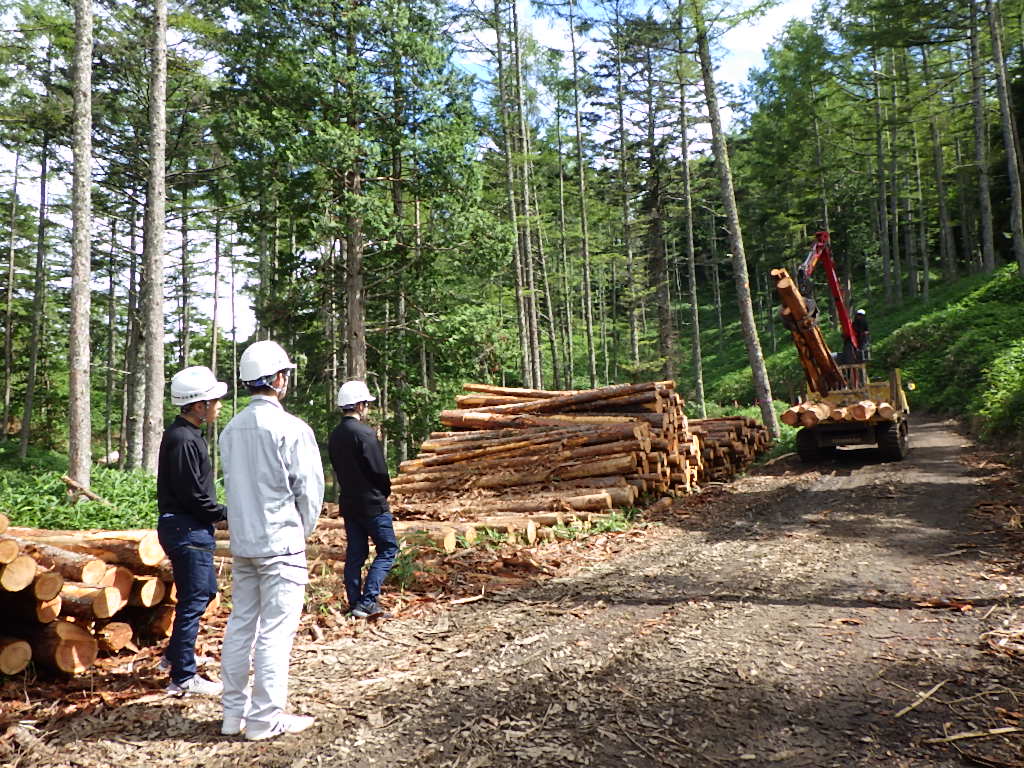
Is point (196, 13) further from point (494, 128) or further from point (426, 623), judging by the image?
point (426, 623)

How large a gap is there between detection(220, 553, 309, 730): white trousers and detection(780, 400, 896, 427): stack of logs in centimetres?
1170

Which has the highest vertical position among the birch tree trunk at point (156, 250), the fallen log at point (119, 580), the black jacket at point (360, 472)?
the birch tree trunk at point (156, 250)

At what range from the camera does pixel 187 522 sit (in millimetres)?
4324

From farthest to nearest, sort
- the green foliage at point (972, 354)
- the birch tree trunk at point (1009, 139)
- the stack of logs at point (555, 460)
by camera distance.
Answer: the birch tree trunk at point (1009, 139) < the green foliage at point (972, 354) < the stack of logs at point (555, 460)

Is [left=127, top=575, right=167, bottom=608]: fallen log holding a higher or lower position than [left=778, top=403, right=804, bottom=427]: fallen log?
lower

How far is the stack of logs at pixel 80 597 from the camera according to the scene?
4.34 m

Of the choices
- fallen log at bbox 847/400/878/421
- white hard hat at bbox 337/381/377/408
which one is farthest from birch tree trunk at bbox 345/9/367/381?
fallen log at bbox 847/400/878/421

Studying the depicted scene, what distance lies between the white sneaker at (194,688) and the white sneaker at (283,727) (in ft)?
2.72

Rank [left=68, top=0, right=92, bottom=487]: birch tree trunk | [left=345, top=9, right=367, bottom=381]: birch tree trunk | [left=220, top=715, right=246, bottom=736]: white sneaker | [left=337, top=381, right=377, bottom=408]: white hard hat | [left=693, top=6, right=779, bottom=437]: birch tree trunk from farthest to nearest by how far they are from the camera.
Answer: [left=693, top=6, right=779, bottom=437]: birch tree trunk
[left=345, top=9, right=367, bottom=381]: birch tree trunk
[left=68, top=0, right=92, bottom=487]: birch tree trunk
[left=337, top=381, right=377, bottom=408]: white hard hat
[left=220, top=715, right=246, bottom=736]: white sneaker

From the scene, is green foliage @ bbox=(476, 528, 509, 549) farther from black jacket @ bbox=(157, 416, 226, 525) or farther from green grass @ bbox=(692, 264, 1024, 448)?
green grass @ bbox=(692, 264, 1024, 448)

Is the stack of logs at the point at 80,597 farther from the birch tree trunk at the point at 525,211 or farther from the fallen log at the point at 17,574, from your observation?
the birch tree trunk at the point at 525,211

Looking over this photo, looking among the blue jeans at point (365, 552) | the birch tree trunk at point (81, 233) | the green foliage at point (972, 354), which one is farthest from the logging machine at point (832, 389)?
the birch tree trunk at point (81, 233)

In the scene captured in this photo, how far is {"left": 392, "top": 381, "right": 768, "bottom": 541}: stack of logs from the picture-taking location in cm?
970

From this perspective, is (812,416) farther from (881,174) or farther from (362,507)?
(881,174)
